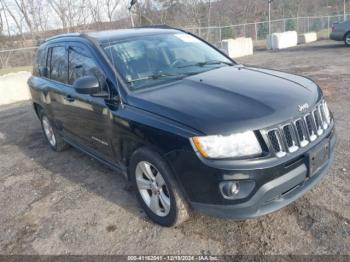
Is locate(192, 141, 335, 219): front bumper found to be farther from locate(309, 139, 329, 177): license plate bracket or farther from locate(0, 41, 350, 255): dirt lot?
locate(0, 41, 350, 255): dirt lot

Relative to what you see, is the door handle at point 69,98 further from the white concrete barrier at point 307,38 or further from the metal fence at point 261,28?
the white concrete barrier at point 307,38

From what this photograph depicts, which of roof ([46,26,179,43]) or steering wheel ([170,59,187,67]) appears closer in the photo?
steering wheel ([170,59,187,67])

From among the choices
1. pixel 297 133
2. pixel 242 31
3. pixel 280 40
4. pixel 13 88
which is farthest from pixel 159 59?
pixel 242 31

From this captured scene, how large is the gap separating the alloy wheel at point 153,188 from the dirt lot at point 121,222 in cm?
21

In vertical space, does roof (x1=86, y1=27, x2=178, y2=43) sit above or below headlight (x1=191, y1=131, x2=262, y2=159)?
above

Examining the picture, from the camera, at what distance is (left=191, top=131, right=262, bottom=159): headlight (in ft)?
7.93

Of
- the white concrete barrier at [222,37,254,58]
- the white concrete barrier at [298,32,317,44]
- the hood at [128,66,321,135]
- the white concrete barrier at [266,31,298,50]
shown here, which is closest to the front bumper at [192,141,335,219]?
the hood at [128,66,321,135]

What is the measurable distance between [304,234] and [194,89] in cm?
162

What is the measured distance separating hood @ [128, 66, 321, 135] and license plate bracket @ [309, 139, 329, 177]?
36cm

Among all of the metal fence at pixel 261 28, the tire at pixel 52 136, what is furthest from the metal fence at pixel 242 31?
the tire at pixel 52 136

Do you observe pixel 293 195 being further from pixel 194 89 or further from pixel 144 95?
pixel 144 95

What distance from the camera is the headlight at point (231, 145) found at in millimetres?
2416

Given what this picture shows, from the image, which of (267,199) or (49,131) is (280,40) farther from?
(267,199)

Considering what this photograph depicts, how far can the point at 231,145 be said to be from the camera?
7.93ft
